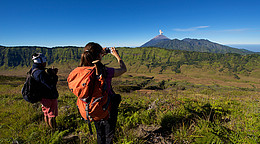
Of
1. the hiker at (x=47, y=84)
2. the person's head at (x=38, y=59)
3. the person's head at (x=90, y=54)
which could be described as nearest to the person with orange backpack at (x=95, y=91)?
the person's head at (x=90, y=54)

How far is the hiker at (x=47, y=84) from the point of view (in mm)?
2882

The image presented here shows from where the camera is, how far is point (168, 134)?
2.86m

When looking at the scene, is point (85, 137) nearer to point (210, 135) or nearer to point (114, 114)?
point (114, 114)

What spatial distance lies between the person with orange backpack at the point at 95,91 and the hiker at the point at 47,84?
4.33ft

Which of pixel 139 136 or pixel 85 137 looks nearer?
pixel 139 136

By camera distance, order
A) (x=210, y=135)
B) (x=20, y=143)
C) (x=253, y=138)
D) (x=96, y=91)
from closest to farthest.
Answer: (x=96, y=91) < (x=253, y=138) < (x=210, y=135) < (x=20, y=143)

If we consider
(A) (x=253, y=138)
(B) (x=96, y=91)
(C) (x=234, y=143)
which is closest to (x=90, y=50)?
(B) (x=96, y=91)

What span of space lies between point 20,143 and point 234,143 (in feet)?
14.0

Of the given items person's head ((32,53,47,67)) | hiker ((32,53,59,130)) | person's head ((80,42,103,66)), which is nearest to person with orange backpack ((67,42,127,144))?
person's head ((80,42,103,66))

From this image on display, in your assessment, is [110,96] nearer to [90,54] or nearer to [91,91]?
[91,91]

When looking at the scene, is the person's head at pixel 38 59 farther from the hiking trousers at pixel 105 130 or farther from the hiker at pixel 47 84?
the hiking trousers at pixel 105 130

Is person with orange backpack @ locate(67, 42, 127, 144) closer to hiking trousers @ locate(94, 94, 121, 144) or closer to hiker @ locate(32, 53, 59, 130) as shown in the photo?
hiking trousers @ locate(94, 94, 121, 144)

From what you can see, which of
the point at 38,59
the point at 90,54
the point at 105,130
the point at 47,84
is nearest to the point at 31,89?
the point at 47,84

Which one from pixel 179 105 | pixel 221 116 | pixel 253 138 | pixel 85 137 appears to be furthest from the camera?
pixel 179 105
